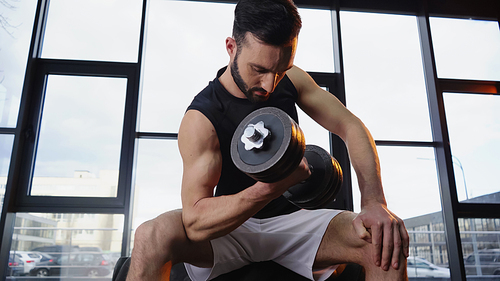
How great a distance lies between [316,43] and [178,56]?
3.63 ft

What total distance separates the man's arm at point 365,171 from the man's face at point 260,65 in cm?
28

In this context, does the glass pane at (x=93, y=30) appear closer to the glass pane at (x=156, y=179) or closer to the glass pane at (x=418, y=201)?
the glass pane at (x=156, y=179)

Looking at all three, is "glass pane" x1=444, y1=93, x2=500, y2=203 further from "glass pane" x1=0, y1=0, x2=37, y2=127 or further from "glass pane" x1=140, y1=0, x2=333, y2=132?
"glass pane" x1=0, y1=0, x2=37, y2=127

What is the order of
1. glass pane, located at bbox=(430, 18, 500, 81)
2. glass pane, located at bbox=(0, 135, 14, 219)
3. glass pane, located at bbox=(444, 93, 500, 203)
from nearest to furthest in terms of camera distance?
1. glass pane, located at bbox=(0, 135, 14, 219)
2. glass pane, located at bbox=(444, 93, 500, 203)
3. glass pane, located at bbox=(430, 18, 500, 81)

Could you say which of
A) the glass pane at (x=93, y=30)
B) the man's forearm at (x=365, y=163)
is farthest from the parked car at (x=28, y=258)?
the man's forearm at (x=365, y=163)

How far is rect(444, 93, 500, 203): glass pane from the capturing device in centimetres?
292

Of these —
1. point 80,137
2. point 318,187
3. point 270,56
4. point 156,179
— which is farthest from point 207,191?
point 80,137

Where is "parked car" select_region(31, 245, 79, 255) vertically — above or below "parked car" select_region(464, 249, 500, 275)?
above

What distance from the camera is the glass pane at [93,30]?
2855mm

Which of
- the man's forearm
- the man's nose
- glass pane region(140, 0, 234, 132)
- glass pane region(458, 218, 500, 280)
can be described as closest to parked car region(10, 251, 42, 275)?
glass pane region(140, 0, 234, 132)

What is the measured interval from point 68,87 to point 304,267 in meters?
2.34

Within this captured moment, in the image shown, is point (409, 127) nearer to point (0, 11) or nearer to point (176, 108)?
point (176, 108)

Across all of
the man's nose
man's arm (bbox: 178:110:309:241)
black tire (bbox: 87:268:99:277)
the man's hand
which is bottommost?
black tire (bbox: 87:268:99:277)

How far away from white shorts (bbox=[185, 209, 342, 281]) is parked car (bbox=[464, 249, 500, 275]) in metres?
2.12
